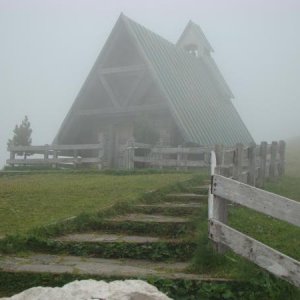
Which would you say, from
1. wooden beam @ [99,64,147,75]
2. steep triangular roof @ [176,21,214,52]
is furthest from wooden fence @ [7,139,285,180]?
steep triangular roof @ [176,21,214,52]

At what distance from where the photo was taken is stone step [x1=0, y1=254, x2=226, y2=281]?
4.84m

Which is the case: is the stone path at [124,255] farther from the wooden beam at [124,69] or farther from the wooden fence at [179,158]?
the wooden beam at [124,69]

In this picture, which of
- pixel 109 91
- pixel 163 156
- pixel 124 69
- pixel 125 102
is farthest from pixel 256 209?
pixel 125 102

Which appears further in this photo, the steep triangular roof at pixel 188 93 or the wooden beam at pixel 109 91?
the wooden beam at pixel 109 91

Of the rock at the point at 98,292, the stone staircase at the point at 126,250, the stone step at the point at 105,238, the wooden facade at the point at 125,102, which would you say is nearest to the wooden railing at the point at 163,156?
the wooden facade at the point at 125,102

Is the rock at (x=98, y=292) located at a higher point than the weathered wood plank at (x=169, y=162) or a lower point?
lower

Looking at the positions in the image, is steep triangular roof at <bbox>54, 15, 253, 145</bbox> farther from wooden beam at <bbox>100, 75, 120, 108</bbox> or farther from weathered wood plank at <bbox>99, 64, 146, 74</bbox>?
wooden beam at <bbox>100, 75, 120, 108</bbox>

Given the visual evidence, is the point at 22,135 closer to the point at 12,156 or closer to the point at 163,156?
the point at 12,156

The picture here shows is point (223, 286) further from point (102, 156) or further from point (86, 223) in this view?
point (102, 156)

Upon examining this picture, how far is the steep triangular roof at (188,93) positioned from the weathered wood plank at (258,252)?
12.4 metres

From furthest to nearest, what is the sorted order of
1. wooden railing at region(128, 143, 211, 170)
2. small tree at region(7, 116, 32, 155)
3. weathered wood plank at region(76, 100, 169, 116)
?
small tree at region(7, 116, 32, 155) → weathered wood plank at region(76, 100, 169, 116) → wooden railing at region(128, 143, 211, 170)

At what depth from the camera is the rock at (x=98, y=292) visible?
3.28 metres

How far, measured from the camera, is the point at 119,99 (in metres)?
22.0

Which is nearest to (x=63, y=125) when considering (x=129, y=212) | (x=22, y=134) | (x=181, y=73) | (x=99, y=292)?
(x=22, y=134)
